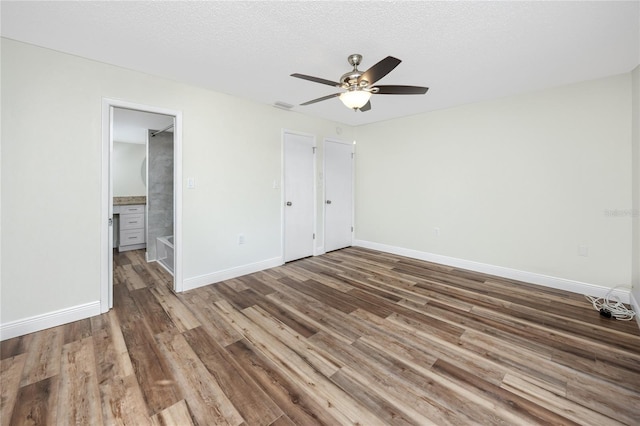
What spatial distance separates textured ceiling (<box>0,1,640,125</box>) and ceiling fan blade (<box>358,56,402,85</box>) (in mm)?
319

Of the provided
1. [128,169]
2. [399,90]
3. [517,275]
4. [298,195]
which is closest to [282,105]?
[298,195]

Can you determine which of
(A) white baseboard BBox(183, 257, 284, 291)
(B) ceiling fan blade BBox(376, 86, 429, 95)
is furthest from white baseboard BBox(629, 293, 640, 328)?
(A) white baseboard BBox(183, 257, 284, 291)

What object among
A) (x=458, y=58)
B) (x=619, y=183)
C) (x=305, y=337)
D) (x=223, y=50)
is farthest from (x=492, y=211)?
(x=223, y=50)

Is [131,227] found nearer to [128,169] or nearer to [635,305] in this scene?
[128,169]

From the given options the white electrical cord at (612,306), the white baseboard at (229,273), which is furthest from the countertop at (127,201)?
the white electrical cord at (612,306)

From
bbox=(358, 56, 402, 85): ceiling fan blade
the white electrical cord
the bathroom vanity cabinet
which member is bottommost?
the white electrical cord

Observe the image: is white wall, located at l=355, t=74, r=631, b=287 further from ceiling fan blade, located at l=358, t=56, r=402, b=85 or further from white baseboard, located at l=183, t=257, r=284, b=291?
ceiling fan blade, located at l=358, t=56, r=402, b=85

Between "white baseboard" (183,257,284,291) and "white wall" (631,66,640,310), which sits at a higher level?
"white wall" (631,66,640,310)

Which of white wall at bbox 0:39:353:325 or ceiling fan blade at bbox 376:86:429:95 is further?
ceiling fan blade at bbox 376:86:429:95

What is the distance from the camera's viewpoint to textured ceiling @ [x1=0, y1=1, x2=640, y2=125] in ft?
5.87

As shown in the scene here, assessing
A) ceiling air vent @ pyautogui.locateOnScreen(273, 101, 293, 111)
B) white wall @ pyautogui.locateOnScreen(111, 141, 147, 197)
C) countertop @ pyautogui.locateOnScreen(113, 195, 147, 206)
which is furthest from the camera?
white wall @ pyautogui.locateOnScreen(111, 141, 147, 197)

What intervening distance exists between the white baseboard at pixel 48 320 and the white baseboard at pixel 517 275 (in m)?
4.24

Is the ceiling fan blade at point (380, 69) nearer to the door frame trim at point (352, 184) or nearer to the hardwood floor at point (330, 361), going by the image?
the hardwood floor at point (330, 361)

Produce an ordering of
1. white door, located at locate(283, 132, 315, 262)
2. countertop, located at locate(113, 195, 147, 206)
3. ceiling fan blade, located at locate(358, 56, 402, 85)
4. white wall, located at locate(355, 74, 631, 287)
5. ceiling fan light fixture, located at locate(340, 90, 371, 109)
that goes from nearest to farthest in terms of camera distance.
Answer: ceiling fan blade, located at locate(358, 56, 402, 85) < ceiling fan light fixture, located at locate(340, 90, 371, 109) < white wall, located at locate(355, 74, 631, 287) < white door, located at locate(283, 132, 315, 262) < countertop, located at locate(113, 195, 147, 206)
